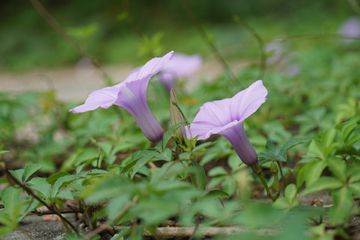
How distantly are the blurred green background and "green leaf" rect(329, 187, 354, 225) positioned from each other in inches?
247

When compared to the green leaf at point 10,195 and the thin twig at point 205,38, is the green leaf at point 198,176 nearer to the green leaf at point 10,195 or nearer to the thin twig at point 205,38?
the green leaf at point 10,195

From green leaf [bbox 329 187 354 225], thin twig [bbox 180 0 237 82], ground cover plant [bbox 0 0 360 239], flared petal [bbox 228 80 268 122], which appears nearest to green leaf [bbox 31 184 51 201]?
ground cover plant [bbox 0 0 360 239]

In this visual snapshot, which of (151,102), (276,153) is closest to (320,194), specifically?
(276,153)

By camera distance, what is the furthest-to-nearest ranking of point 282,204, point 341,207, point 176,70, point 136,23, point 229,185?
1. point 136,23
2. point 176,70
3. point 229,185
4. point 282,204
5. point 341,207

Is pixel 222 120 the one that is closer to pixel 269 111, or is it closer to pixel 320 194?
pixel 320 194

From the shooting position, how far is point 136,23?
29.1 ft

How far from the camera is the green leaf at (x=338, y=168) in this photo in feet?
1.80

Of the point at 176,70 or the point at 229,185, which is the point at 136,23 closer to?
the point at 176,70

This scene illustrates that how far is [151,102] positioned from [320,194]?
1.16m

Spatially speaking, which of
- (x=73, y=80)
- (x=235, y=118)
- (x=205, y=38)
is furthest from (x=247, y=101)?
(x=73, y=80)

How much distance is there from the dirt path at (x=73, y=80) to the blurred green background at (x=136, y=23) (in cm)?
88

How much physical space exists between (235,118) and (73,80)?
5831mm

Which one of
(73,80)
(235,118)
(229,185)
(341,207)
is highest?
(235,118)

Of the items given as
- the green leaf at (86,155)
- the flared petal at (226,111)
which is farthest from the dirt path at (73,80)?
the flared petal at (226,111)
